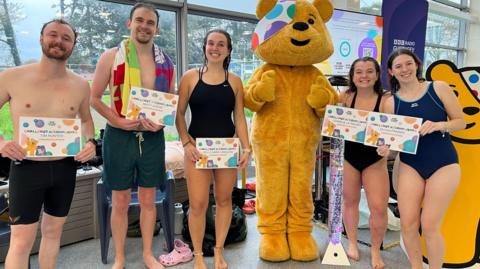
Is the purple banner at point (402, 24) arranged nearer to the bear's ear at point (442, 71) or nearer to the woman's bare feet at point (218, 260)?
the bear's ear at point (442, 71)

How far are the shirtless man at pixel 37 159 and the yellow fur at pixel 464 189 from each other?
2.05 m

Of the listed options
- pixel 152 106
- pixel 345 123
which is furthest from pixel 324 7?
pixel 152 106

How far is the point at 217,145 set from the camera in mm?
2129

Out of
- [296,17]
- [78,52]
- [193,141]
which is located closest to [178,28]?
[78,52]

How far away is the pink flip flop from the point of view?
2484 mm

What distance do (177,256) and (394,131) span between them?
62.9 inches

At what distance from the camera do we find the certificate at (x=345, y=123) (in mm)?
2176

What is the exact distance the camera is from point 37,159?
1741mm

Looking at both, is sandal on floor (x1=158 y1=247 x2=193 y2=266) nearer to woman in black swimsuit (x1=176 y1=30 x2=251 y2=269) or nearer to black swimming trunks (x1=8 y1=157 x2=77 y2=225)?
woman in black swimsuit (x1=176 y1=30 x2=251 y2=269)

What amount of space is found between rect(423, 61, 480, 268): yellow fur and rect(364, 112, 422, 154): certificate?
1.54ft

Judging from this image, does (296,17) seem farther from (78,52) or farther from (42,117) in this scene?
(78,52)

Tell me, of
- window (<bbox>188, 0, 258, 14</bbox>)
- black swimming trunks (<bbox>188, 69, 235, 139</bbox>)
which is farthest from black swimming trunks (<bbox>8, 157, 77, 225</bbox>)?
window (<bbox>188, 0, 258, 14</bbox>)

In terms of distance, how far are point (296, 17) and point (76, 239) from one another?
2270 mm

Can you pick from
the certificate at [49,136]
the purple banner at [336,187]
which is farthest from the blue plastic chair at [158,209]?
the purple banner at [336,187]
